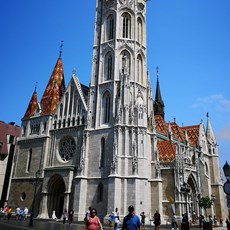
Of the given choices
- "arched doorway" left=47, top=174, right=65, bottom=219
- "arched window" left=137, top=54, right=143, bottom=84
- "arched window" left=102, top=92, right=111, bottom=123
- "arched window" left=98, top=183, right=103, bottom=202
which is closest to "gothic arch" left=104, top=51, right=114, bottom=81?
"arched window" left=102, top=92, right=111, bottom=123

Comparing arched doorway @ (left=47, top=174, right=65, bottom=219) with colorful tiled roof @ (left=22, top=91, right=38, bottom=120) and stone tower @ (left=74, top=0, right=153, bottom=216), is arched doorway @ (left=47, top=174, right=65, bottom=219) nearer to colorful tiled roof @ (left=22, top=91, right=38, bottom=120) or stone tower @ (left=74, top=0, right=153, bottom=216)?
stone tower @ (left=74, top=0, right=153, bottom=216)

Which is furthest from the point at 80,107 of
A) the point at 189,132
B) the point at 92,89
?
the point at 189,132

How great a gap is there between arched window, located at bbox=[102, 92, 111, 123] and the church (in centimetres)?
1

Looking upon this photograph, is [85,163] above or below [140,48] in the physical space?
below

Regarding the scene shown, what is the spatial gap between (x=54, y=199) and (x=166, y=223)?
1291 centimetres

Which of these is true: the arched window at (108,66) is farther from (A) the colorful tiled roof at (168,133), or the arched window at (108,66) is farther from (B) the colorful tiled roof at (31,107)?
(B) the colorful tiled roof at (31,107)

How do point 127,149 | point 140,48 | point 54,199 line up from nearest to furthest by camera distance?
point 127,149 < point 54,199 < point 140,48

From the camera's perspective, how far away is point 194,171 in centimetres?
3469

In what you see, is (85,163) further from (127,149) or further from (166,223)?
(166,223)

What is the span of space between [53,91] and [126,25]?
539 inches

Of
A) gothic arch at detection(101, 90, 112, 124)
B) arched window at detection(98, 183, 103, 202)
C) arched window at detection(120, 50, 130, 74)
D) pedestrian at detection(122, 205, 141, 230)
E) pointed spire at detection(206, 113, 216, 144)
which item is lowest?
pedestrian at detection(122, 205, 141, 230)

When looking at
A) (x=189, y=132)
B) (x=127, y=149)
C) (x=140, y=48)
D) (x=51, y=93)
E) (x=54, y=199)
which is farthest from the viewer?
(x=189, y=132)

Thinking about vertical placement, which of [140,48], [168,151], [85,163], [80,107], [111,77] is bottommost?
[85,163]

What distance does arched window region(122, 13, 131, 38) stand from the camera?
34.4 m
